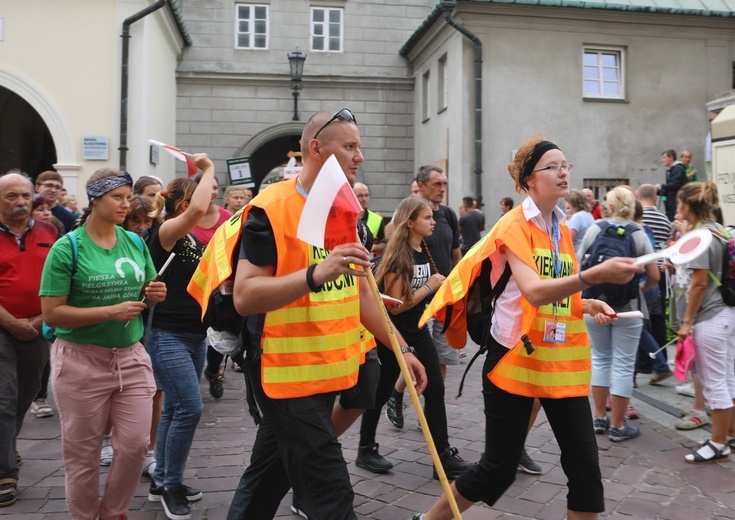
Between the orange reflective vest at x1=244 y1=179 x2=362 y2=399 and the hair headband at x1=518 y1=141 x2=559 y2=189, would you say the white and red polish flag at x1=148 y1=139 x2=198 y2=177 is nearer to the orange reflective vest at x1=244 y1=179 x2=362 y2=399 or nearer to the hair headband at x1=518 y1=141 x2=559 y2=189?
the orange reflective vest at x1=244 y1=179 x2=362 y2=399

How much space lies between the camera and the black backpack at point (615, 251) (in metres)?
5.88

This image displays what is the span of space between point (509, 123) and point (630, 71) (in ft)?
11.0

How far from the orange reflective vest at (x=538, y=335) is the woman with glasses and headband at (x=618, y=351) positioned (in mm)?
2600

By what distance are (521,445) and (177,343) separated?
7.01ft

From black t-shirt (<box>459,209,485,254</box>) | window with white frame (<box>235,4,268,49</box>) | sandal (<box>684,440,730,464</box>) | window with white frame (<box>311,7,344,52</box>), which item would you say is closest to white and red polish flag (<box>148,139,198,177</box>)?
sandal (<box>684,440,730,464</box>)

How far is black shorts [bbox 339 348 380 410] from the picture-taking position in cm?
328

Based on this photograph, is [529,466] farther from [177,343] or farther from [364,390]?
[177,343]

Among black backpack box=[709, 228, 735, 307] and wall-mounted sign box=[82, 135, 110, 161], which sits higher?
wall-mounted sign box=[82, 135, 110, 161]

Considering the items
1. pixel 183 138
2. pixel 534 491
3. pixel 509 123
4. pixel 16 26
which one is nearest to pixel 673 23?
pixel 509 123

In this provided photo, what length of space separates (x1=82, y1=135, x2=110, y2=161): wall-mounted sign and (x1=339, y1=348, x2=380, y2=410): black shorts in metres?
12.8

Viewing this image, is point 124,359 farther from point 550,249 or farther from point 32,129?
point 32,129

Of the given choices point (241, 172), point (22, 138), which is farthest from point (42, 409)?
point (22, 138)

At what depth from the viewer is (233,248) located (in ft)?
9.58

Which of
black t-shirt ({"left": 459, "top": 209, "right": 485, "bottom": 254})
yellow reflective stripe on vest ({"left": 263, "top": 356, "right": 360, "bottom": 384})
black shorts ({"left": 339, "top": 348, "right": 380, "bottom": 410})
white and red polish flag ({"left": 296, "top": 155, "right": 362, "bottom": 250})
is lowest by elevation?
black shorts ({"left": 339, "top": 348, "right": 380, "bottom": 410})
